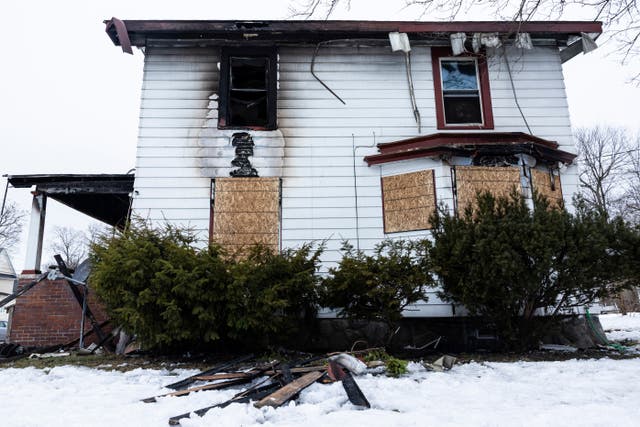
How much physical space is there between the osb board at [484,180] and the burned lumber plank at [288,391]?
4.47m

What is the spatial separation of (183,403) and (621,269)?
208 inches

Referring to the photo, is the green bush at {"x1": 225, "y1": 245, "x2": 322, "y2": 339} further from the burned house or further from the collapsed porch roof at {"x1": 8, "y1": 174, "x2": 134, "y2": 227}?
the collapsed porch roof at {"x1": 8, "y1": 174, "x2": 134, "y2": 227}

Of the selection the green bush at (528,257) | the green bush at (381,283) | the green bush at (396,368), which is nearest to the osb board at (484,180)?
the green bush at (528,257)

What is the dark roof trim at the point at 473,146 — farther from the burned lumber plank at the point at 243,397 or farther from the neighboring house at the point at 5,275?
the neighboring house at the point at 5,275

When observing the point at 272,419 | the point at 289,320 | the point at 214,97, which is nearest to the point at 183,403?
the point at 272,419

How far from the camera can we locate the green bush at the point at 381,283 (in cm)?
583

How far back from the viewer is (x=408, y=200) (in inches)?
303

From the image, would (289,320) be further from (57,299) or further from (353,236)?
(57,299)

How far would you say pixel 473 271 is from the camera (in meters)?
5.51

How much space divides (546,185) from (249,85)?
5957 millimetres

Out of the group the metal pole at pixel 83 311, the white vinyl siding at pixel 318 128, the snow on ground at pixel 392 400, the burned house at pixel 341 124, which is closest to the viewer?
the snow on ground at pixel 392 400

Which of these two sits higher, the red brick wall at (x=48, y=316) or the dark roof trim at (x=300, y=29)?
the dark roof trim at (x=300, y=29)

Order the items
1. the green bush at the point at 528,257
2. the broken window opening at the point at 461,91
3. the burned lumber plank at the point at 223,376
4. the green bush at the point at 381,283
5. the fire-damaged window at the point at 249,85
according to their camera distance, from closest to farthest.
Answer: the burned lumber plank at the point at 223,376 < the green bush at the point at 528,257 < the green bush at the point at 381,283 < the fire-damaged window at the point at 249,85 < the broken window opening at the point at 461,91

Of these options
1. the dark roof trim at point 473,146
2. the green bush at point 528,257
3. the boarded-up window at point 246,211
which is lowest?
the green bush at point 528,257
